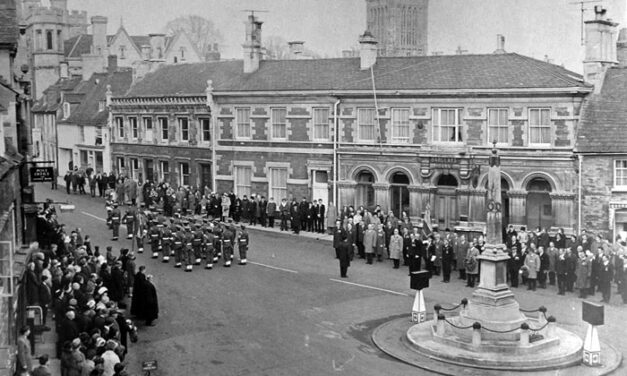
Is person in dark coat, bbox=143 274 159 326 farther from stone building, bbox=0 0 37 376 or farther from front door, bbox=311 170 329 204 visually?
front door, bbox=311 170 329 204

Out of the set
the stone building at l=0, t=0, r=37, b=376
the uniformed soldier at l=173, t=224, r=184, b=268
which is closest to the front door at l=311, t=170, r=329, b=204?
the uniformed soldier at l=173, t=224, r=184, b=268

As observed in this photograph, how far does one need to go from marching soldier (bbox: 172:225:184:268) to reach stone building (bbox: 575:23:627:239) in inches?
607

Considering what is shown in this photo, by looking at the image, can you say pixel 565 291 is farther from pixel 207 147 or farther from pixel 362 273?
pixel 207 147

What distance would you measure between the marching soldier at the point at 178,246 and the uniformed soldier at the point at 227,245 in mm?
1576

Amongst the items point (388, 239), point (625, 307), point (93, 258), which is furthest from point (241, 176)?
point (625, 307)

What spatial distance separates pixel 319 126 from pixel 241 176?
5.89 metres

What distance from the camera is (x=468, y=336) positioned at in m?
20.6

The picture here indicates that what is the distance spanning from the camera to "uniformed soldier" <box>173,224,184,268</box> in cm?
2986

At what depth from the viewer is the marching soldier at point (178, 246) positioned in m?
29.9

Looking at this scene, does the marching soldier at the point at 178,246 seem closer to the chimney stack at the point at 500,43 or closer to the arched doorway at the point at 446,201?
the arched doorway at the point at 446,201

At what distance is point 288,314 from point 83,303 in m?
6.02

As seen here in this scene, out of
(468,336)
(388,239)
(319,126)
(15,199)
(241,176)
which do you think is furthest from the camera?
(241,176)

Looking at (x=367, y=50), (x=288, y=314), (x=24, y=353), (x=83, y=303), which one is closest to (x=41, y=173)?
(x=83, y=303)

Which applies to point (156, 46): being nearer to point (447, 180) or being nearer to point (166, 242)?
point (447, 180)
